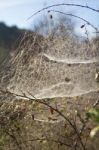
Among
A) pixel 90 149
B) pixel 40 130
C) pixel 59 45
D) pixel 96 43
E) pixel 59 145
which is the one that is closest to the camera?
pixel 90 149

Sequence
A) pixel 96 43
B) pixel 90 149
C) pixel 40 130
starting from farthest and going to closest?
pixel 96 43 < pixel 40 130 < pixel 90 149

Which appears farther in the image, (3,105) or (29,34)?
(29,34)

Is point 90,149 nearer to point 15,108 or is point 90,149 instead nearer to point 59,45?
point 15,108

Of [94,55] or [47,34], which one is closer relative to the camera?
[94,55]

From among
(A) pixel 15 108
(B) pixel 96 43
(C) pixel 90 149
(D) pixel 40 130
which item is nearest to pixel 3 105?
(A) pixel 15 108

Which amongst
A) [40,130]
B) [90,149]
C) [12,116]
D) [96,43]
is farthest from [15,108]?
[90,149]

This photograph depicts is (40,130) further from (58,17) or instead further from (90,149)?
(58,17)

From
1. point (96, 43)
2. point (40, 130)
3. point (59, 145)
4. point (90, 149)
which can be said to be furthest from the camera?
point (96, 43)

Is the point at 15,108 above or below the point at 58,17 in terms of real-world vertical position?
below

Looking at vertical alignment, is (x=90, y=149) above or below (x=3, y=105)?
above
